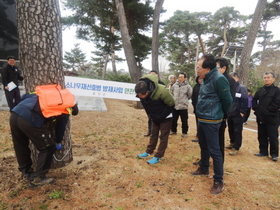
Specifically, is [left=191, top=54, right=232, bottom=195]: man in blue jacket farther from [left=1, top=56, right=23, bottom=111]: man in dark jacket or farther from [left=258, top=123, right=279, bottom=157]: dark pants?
[left=1, top=56, right=23, bottom=111]: man in dark jacket

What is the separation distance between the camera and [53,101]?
2.13 metres

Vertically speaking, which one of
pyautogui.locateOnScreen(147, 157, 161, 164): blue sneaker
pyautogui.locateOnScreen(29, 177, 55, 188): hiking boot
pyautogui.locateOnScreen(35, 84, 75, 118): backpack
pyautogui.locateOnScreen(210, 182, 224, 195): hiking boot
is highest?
pyautogui.locateOnScreen(35, 84, 75, 118): backpack

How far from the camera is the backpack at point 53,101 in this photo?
2115mm

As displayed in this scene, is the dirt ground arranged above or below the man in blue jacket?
below

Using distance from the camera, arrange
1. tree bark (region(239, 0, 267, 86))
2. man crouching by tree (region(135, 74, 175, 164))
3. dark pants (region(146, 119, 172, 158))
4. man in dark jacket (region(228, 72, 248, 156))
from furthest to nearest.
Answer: tree bark (region(239, 0, 267, 86)), man in dark jacket (region(228, 72, 248, 156)), dark pants (region(146, 119, 172, 158)), man crouching by tree (region(135, 74, 175, 164))

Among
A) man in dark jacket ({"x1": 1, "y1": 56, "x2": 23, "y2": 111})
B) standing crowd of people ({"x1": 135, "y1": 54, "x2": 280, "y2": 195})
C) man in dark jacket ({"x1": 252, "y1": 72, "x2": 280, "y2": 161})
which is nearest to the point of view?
standing crowd of people ({"x1": 135, "y1": 54, "x2": 280, "y2": 195})

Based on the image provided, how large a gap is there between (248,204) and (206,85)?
1597 millimetres

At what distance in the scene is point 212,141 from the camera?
2.51 meters

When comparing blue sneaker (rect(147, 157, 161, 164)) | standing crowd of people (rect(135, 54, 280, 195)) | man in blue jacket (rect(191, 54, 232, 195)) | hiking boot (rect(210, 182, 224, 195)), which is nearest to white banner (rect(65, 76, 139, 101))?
standing crowd of people (rect(135, 54, 280, 195))

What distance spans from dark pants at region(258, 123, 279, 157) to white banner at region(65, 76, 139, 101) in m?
5.70

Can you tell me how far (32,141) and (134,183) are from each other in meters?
1.49

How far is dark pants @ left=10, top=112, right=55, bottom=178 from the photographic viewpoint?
86.7 inches

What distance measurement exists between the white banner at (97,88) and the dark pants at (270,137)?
570cm

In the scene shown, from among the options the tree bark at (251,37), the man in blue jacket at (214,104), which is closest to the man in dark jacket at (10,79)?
the man in blue jacket at (214,104)
